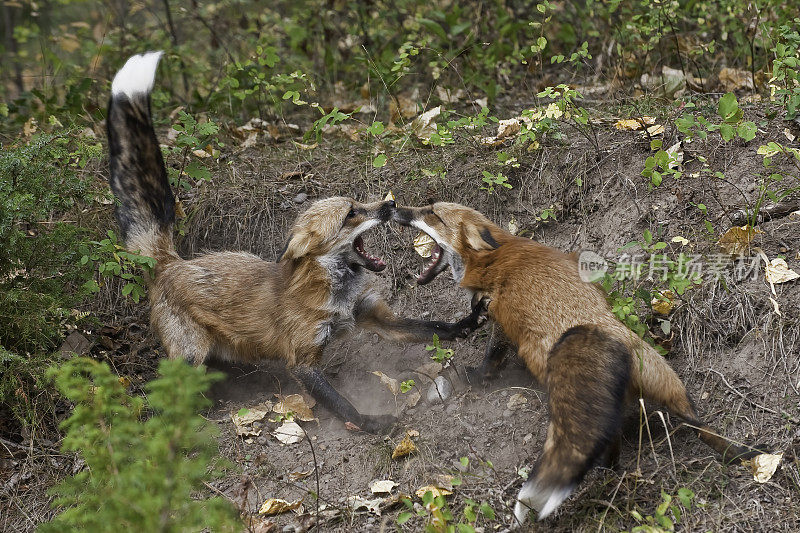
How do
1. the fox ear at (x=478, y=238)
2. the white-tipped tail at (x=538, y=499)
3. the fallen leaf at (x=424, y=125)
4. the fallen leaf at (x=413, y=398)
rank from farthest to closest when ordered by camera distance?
the fallen leaf at (x=424, y=125) → the fallen leaf at (x=413, y=398) → the fox ear at (x=478, y=238) → the white-tipped tail at (x=538, y=499)

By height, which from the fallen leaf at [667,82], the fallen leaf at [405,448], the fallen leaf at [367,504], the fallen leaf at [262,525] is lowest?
the fallen leaf at [262,525]

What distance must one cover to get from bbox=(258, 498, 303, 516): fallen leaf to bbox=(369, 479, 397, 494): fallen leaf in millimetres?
463

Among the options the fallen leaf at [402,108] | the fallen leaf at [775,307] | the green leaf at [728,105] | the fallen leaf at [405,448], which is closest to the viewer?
the fallen leaf at [775,307]

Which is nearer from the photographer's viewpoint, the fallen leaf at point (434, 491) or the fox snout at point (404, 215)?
the fallen leaf at point (434, 491)

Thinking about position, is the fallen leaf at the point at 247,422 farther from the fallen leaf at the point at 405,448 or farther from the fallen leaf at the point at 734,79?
the fallen leaf at the point at 734,79

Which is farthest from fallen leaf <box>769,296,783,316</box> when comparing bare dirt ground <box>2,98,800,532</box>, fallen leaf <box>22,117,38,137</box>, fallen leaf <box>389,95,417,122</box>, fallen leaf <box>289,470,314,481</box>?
fallen leaf <box>22,117,38,137</box>

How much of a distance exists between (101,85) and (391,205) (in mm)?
4738

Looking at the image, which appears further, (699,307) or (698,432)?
(699,307)

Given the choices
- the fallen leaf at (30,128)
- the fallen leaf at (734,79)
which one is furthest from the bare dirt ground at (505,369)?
the fallen leaf at (30,128)

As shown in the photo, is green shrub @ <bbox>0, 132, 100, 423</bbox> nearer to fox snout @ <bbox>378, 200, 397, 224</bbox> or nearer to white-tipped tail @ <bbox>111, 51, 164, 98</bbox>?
white-tipped tail @ <bbox>111, 51, 164, 98</bbox>

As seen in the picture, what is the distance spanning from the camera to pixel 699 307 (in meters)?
4.80

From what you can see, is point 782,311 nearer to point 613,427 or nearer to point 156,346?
point 613,427

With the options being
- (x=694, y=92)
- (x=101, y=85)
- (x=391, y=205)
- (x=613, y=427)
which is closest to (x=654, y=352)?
(x=613, y=427)

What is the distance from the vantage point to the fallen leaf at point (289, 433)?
5.17 metres
